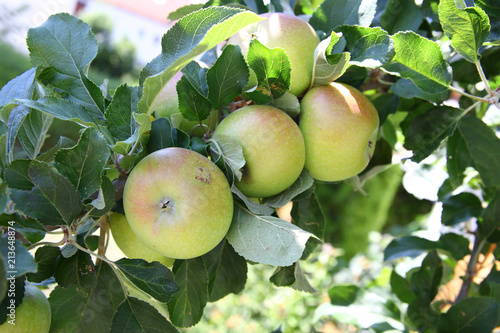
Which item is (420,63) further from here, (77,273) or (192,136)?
(77,273)

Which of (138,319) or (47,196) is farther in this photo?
(138,319)

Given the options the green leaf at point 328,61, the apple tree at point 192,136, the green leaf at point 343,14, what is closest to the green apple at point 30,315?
the apple tree at point 192,136

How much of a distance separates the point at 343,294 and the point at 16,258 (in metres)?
0.75

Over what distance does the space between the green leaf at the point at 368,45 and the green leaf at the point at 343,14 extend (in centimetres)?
7

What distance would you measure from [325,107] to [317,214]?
8.2 inches

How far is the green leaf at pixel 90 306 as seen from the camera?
0.58m

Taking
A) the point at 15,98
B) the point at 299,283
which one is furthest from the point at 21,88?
the point at 299,283

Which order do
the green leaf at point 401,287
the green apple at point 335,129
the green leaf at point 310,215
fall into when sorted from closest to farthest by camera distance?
the green apple at point 335,129
the green leaf at point 310,215
the green leaf at point 401,287

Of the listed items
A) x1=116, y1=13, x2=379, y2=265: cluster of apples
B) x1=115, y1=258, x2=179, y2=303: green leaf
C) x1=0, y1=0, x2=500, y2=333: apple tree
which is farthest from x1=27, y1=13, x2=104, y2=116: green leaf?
x1=115, y1=258, x2=179, y2=303: green leaf

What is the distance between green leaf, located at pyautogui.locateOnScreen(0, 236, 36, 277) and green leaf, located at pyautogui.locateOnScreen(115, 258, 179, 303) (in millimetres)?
141

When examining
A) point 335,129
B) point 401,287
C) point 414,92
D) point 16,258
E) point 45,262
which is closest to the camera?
point 16,258

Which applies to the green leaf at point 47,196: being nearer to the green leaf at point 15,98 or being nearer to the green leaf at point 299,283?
the green leaf at point 15,98

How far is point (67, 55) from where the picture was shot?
1.94 ft

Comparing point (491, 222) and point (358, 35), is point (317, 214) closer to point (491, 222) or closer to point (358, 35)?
point (358, 35)
